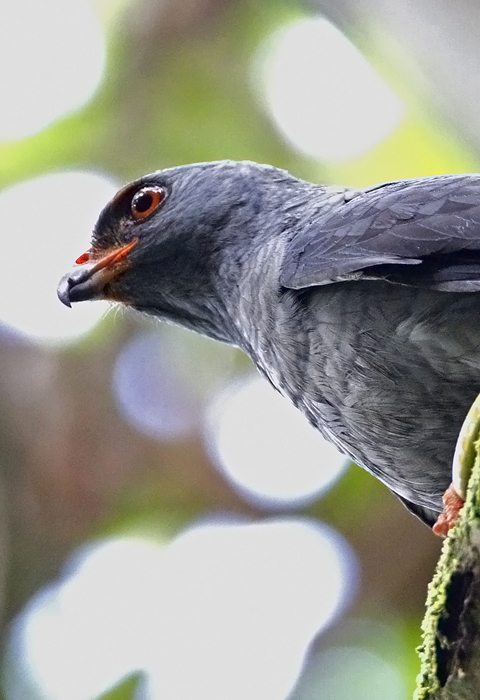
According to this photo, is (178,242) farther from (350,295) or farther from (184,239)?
(350,295)

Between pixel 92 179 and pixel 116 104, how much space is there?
42 centimetres

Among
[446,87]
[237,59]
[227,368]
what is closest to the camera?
[446,87]

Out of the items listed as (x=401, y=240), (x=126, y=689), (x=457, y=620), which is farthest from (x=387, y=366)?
(x=126, y=689)

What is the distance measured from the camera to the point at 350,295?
5.97ft

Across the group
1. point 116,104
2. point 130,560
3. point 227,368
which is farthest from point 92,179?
point 130,560

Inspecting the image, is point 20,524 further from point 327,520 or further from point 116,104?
point 116,104

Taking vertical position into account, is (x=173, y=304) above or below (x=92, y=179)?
below

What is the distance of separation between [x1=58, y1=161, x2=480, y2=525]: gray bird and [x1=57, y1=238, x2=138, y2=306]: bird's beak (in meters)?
0.04

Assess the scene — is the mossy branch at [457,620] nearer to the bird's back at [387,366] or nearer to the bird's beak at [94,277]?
the bird's back at [387,366]

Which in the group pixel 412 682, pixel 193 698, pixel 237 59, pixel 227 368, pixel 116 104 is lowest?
pixel 412 682

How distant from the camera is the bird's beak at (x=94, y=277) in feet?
8.07

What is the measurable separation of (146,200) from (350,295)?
0.98 meters

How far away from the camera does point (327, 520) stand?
13.6 feet

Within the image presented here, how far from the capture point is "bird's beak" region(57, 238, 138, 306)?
246 centimetres
